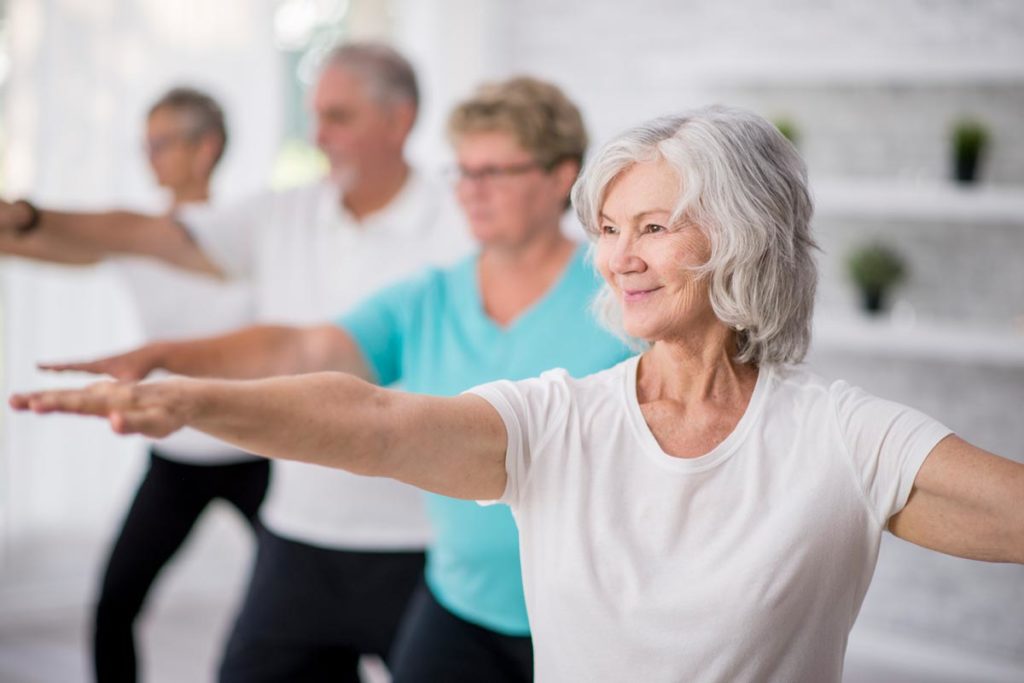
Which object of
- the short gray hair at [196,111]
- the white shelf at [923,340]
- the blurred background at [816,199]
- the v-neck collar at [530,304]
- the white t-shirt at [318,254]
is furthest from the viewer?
the blurred background at [816,199]

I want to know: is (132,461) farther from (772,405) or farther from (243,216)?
(772,405)

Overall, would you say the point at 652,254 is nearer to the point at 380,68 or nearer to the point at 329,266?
the point at 329,266

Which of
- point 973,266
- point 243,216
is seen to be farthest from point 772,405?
point 973,266

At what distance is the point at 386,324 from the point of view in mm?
1861

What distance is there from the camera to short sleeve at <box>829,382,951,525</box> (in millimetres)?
1219

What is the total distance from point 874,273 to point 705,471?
2611mm

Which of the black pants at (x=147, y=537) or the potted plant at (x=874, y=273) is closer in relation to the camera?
the black pants at (x=147, y=537)

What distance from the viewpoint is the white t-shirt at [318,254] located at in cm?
217

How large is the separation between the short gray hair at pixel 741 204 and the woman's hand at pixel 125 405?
584mm

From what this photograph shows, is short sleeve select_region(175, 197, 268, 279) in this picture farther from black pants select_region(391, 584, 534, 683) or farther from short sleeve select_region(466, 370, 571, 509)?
short sleeve select_region(466, 370, 571, 509)

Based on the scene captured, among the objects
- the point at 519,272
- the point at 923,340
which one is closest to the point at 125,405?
the point at 519,272

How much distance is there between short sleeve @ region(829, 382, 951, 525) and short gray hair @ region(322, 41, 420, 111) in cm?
151

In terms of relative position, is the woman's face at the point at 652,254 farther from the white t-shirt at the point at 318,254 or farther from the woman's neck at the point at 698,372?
the white t-shirt at the point at 318,254

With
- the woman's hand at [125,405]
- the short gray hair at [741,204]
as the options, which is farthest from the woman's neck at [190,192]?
the woman's hand at [125,405]
